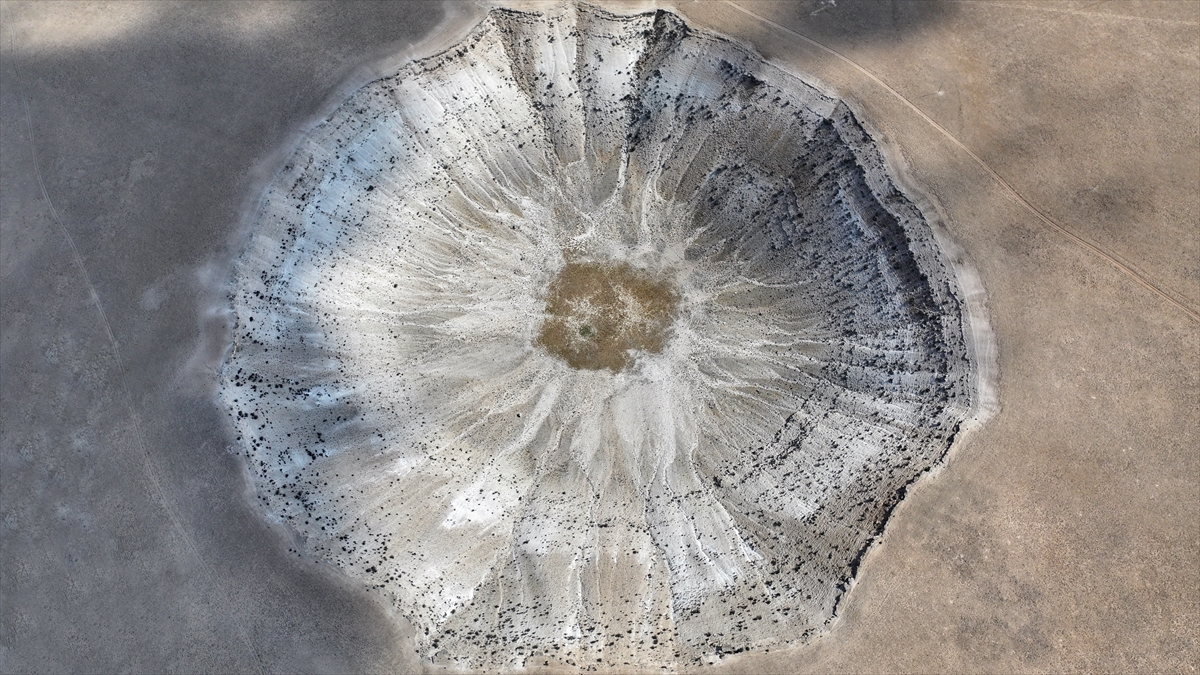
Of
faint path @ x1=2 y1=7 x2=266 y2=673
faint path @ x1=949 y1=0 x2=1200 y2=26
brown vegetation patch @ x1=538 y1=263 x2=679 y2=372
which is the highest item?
faint path @ x1=949 y1=0 x2=1200 y2=26

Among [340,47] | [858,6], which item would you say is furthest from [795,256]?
[340,47]

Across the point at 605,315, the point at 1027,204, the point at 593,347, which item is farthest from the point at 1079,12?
the point at 593,347

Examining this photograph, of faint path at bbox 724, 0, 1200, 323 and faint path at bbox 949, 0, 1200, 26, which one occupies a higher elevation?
faint path at bbox 949, 0, 1200, 26

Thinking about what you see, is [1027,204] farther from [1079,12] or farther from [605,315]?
[605,315]

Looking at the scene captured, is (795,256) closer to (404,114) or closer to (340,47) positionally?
(404,114)

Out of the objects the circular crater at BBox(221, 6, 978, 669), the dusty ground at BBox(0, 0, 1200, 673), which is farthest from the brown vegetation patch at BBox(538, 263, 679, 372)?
the dusty ground at BBox(0, 0, 1200, 673)

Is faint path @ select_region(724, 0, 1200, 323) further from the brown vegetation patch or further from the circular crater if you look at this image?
the brown vegetation patch
